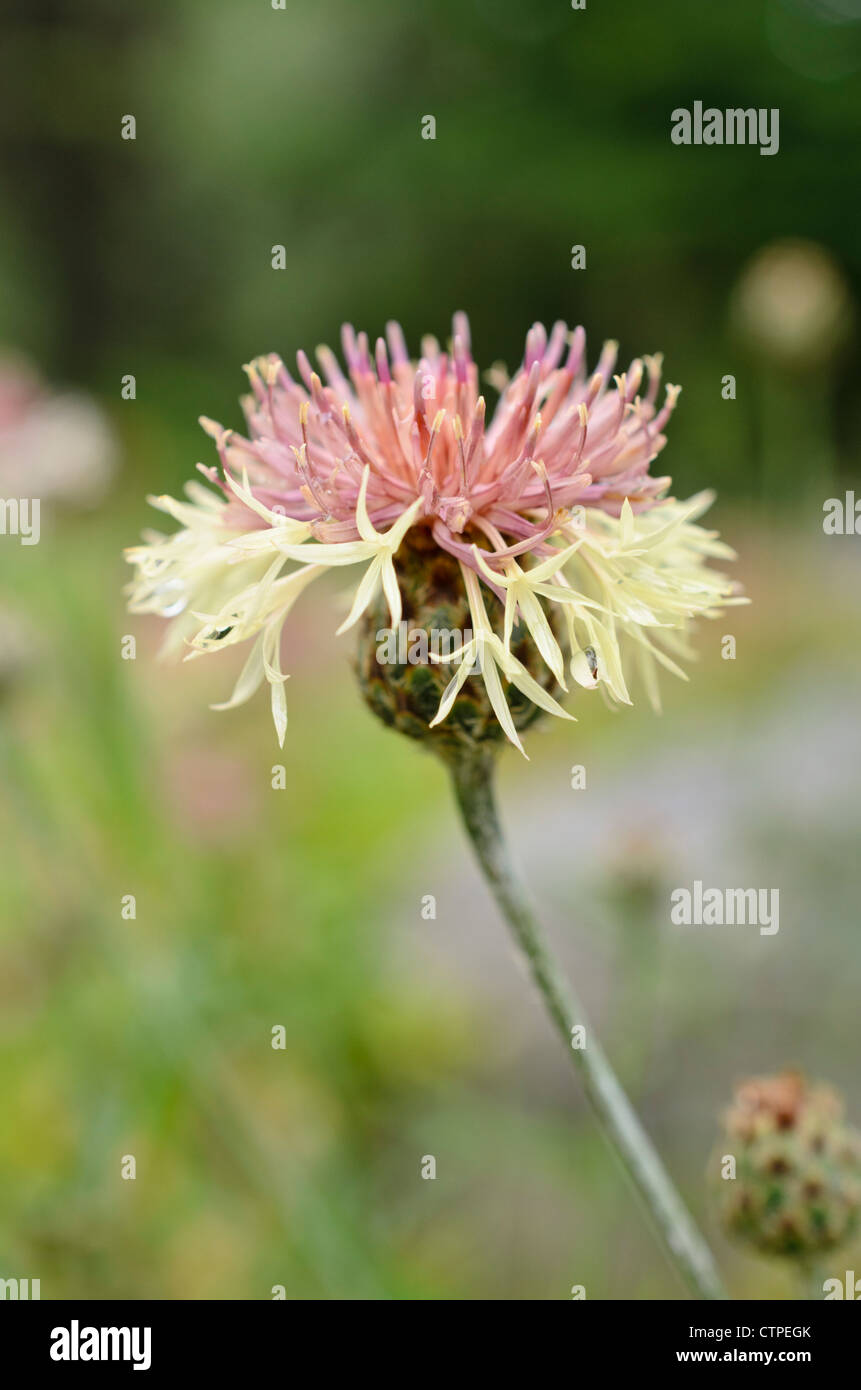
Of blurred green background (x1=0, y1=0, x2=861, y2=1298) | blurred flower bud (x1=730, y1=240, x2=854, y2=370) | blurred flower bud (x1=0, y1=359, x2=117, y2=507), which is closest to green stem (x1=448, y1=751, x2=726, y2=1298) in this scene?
blurred green background (x1=0, y1=0, x2=861, y2=1298)

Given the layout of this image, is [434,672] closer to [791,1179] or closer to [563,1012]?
[563,1012]

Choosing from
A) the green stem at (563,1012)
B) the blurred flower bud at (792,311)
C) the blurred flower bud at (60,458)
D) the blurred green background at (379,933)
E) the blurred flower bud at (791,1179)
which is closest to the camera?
the green stem at (563,1012)

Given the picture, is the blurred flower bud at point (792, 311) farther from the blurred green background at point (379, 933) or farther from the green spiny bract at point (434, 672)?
the green spiny bract at point (434, 672)

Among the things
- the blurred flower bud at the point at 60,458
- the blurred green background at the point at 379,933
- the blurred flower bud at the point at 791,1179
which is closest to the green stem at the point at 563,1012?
the blurred flower bud at the point at 791,1179

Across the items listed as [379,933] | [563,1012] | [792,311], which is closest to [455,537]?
[563,1012]

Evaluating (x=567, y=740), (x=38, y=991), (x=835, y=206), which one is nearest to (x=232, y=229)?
(x=835, y=206)

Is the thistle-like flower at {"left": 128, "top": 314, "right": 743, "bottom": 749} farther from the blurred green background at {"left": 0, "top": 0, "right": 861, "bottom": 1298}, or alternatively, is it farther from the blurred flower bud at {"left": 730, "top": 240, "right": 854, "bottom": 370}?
the blurred flower bud at {"left": 730, "top": 240, "right": 854, "bottom": 370}
